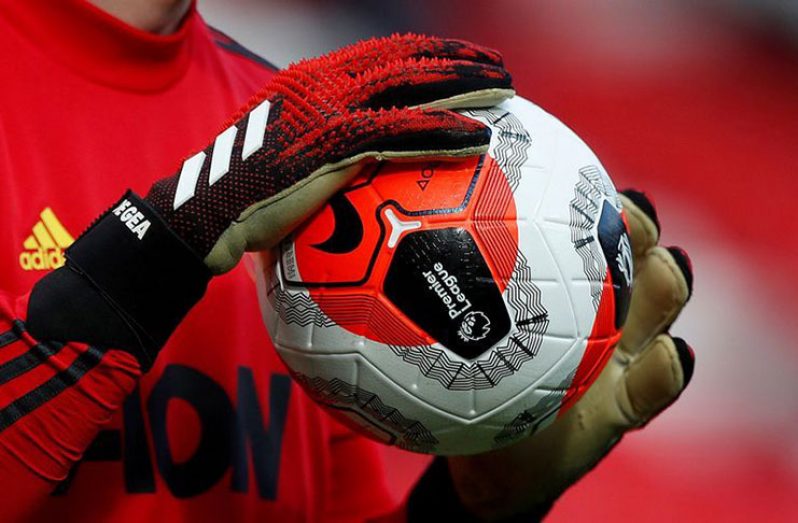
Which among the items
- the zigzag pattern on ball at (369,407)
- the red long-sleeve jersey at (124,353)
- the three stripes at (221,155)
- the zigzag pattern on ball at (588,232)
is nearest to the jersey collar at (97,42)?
the red long-sleeve jersey at (124,353)

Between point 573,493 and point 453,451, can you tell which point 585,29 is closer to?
point 573,493

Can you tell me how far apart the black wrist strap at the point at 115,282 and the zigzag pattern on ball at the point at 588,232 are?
0.37m

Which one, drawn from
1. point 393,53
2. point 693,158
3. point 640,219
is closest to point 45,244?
point 393,53

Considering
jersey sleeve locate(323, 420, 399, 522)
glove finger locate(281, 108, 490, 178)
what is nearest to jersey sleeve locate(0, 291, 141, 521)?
glove finger locate(281, 108, 490, 178)

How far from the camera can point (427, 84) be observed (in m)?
0.93

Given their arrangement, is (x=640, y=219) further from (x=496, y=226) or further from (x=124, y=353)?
(x=124, y=353)

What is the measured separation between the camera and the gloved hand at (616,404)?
120 cm

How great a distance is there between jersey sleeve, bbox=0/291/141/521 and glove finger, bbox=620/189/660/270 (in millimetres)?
629

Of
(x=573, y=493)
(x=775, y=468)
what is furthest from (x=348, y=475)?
(x=775, y=468)

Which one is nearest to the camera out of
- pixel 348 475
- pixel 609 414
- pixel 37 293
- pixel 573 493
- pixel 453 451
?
pixel 37 293

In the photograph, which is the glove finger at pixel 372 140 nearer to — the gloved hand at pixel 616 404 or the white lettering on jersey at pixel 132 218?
the white lettering on jersey at pixel 132 218

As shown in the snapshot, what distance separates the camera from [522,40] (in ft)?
12.1

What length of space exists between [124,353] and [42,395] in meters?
0.08

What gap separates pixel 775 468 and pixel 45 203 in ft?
7.79
